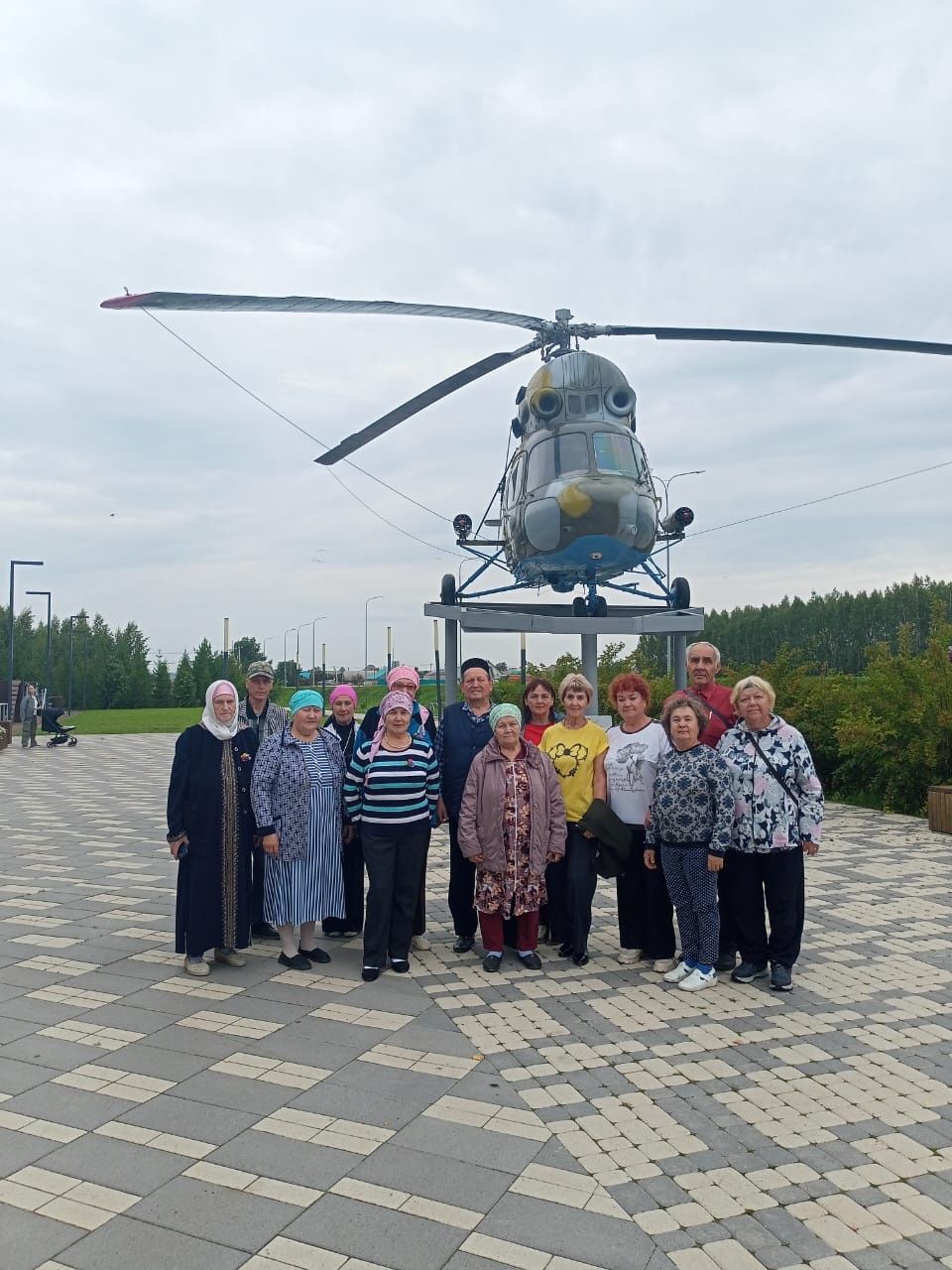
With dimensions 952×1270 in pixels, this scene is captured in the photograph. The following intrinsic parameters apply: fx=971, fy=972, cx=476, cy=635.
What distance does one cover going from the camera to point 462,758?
5.92m

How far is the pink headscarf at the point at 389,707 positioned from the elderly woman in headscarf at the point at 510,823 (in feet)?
1.67

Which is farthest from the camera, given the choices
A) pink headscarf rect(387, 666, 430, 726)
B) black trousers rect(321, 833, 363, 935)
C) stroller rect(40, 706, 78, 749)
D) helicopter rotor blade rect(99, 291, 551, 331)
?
stroller rect(40, 706, 78, 749)

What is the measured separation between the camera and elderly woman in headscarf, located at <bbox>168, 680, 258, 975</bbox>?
5445 mm

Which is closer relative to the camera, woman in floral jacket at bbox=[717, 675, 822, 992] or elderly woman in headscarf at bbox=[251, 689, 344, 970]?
woman in floral jacket at bbox=[717, 675, 822, 992]

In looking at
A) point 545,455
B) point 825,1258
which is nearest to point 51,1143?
point 825,1258

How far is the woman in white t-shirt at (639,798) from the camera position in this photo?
556cm

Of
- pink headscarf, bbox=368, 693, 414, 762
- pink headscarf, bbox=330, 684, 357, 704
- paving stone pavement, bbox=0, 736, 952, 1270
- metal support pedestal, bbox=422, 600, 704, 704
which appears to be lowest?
paving stone pavement, bbox=0, 736, 952, 1270

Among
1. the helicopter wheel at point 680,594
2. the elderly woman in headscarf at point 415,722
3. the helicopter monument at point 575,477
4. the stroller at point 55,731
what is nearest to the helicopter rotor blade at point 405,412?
the helicopter monument at point 575,477

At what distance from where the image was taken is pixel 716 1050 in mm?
4316

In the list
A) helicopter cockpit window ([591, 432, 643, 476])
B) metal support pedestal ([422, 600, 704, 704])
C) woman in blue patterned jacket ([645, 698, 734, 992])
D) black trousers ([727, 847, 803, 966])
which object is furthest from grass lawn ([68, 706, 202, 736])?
black trousers ([727, 847, 803, 966])

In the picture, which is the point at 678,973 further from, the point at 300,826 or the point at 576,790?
the point at 300,826

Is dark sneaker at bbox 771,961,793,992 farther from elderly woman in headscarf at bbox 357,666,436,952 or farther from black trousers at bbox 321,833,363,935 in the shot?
black trousers at bbox 321,833,363,935

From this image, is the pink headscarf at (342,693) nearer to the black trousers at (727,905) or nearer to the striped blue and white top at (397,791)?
the striped blue and white top at (397,791)

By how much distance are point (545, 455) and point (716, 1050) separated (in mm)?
8959
